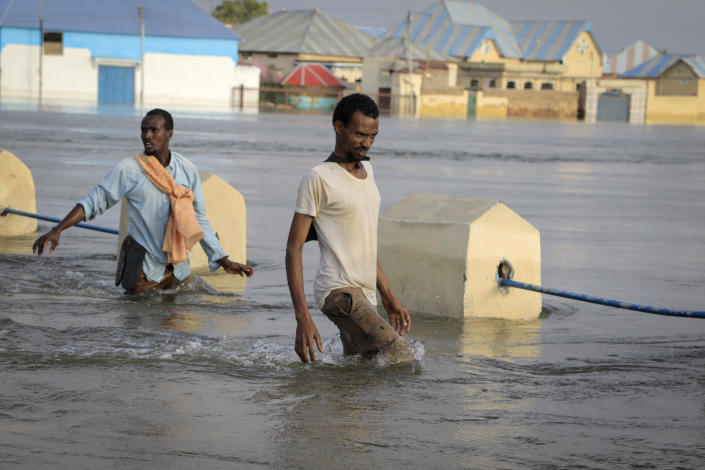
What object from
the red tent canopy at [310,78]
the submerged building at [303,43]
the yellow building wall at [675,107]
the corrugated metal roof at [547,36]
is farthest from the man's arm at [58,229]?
the corrugated metal roof at [547,36]

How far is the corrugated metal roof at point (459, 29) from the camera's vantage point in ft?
309

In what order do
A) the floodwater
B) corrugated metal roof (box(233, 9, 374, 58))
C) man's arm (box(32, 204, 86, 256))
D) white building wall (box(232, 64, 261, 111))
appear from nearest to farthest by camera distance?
1. the floodwater
2. man's arm (box(32, 204, 86, 256))
3. white building wall (box(232, 64, 261, 111))
4. corrugated metal roof (box(233, 9, 374, 58))

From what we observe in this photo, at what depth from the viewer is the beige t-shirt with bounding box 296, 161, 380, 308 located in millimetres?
4793

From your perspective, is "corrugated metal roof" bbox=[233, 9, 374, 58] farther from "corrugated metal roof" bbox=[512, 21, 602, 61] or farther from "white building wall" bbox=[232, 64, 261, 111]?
"corrugated metal roof" bbox=[512, 21, 602, 61]

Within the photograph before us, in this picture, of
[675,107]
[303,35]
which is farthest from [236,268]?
[675,107]

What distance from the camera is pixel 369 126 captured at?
481cm

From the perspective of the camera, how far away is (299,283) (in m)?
4.73

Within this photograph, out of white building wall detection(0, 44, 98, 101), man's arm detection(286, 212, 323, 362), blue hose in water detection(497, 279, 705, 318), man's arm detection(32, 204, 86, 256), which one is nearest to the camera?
man's arm detection(286, 212, 323, 362)

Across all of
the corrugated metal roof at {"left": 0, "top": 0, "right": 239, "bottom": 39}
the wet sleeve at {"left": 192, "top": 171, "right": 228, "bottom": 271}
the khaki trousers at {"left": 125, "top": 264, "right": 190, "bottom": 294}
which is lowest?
the khaki trousers at {"left": 125, "top": 264, "right": 190, "bottom": 294}

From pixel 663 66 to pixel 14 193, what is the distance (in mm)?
89673

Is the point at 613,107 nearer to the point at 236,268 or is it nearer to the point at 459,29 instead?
the point at 459,29

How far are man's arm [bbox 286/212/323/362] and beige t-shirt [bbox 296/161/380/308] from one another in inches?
2.6

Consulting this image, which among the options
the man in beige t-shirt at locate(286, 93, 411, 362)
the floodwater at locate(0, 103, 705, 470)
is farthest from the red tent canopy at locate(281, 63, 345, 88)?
the man in beige t-shirt at locate(286, 93, 411, 362)

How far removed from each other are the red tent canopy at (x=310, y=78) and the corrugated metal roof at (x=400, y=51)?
1121 centimetres
